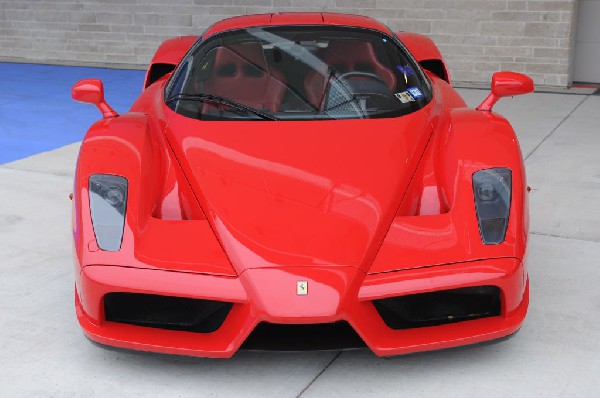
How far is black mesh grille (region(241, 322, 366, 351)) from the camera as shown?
273 centimetres

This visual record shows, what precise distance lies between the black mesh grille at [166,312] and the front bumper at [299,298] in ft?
0.11

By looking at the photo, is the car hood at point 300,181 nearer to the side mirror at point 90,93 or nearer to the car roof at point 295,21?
the side mirror at point 90,93

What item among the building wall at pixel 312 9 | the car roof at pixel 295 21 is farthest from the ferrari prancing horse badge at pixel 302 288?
the building wall at pixel 312 9

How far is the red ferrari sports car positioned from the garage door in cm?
601

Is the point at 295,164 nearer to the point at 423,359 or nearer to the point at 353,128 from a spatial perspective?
the point at 353,128

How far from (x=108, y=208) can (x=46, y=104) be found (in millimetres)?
6035

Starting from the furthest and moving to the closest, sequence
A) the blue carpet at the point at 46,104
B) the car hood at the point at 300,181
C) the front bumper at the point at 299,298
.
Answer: the blue carpet at the point at 46,104 < the car hood at the point at 300,181 < the front bumper at the point at 299,298

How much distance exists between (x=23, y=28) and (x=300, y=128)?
9670 millimetres

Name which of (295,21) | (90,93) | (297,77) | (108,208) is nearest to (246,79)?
(297,77)

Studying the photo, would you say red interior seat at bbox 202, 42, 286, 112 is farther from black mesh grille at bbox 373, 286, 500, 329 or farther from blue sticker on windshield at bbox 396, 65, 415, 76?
black mesh grille at bbox 373, 286, 500, 329

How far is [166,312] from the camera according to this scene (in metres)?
2.88

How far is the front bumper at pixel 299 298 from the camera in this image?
2.66 metres

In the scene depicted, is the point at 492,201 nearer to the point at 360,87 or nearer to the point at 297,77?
the point at 360,87

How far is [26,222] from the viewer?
4.68 meters
